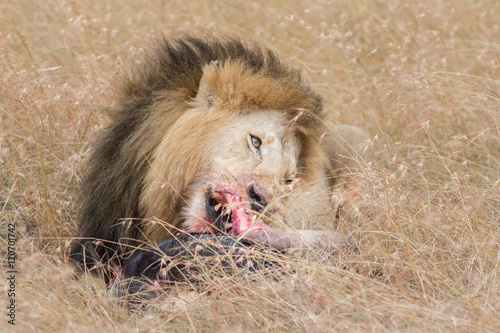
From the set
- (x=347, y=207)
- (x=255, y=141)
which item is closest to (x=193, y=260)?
(x=255, y=141)

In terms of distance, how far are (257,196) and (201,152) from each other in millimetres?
352

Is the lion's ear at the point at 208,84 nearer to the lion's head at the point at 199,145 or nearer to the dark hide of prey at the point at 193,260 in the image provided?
the lion's head at the point at 199,145

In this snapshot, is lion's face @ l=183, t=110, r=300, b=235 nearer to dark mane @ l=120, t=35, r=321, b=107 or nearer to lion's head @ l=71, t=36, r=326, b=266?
lion's head @ l=71, t=36, r=326, b=266

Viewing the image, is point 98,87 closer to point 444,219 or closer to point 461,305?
point 444,219

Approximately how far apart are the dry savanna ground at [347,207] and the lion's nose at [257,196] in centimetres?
33

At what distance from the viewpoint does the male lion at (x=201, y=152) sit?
11.2 ft

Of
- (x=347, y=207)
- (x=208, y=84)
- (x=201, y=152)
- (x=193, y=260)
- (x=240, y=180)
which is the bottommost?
(x=347, y=207)

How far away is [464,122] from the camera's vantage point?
540 cm

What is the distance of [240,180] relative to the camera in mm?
3379

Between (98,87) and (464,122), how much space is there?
2.71m

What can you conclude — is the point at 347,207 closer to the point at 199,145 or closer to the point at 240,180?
the point at 240,180

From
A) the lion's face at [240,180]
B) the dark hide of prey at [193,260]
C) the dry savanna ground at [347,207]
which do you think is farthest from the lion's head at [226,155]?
the dry savanna ground at [347,207]

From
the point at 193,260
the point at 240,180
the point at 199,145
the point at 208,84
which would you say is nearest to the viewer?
the point at 193,260

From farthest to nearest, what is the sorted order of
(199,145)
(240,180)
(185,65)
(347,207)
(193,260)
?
1. (347,207)
2. (185,65)
3. (199,145)
4. (240,180)
5. (193,260)
